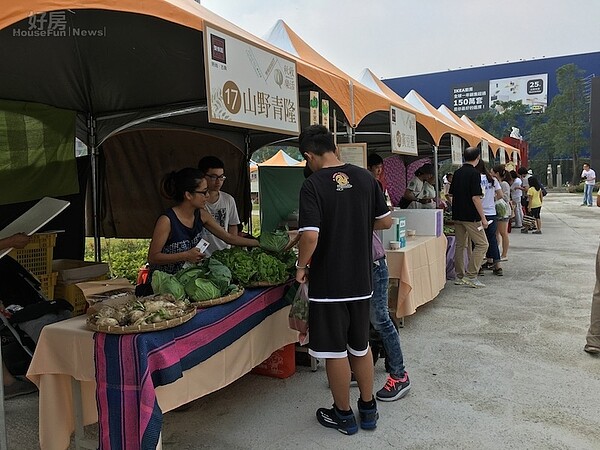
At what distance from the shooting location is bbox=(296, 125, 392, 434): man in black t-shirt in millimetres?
2594

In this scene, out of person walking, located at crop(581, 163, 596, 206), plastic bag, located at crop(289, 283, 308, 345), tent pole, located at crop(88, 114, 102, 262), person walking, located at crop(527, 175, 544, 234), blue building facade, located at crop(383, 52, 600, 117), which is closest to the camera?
plastic bag, located at crop(289, 283, 308, 345)

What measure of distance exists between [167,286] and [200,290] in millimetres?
166

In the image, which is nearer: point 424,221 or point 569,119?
point 424,221

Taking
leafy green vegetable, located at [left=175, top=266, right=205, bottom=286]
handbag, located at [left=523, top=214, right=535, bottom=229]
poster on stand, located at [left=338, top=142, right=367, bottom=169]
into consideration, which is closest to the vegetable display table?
leafy green vegetable, located at [left=175, top=266, right=205, bottom=286]

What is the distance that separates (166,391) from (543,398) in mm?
2429

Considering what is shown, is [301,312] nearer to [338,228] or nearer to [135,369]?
[338,228]

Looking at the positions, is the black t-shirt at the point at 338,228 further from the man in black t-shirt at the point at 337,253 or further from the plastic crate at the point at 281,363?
the plastic crate at the point at 281,363

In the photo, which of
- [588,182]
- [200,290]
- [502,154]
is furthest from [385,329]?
[588,182]

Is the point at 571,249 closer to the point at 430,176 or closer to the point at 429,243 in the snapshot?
the point at 430,176

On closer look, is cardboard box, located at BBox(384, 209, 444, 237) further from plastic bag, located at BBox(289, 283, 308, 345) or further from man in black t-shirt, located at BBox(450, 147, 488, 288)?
plastic bag, located at BBox(289, 283, 308, 345)

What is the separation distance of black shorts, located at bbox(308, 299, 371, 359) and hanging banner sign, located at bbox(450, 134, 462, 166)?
250 inches

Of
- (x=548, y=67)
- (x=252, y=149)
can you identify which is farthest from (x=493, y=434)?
(x=548, y=67)

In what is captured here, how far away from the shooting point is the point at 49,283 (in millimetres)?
4398

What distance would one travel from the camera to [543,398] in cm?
326
